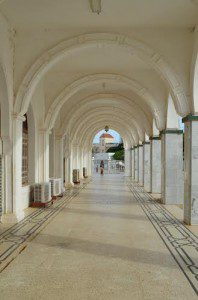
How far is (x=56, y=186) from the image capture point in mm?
13016

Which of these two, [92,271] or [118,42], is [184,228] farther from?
[118,42]

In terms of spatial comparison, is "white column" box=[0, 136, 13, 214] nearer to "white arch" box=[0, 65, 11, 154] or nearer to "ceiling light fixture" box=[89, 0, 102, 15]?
"white arch" box=[0, 65, 11, 154]

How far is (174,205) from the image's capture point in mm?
11375

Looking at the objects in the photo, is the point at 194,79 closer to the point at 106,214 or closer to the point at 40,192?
the point at 106,214

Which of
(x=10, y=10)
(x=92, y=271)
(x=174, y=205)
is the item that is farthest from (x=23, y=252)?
(x=174, y=205)

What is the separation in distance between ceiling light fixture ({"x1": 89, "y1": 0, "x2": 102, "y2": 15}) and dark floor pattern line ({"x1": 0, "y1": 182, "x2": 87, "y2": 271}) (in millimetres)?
4329

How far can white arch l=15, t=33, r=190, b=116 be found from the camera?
8117mm

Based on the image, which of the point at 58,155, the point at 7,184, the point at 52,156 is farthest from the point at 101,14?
the point at 58,155

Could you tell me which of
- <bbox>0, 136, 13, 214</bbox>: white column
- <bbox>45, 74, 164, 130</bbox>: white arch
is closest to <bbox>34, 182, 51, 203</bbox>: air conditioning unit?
<bbox>45, 74, 164, 130</bbox>: white arch

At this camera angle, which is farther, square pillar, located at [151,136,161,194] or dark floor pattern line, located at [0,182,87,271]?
square pillar, located at [151,136,161,194]

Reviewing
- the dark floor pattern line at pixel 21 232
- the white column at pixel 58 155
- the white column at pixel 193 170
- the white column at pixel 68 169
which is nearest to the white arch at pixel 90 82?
the dark floor pattern line at pixel 21 232

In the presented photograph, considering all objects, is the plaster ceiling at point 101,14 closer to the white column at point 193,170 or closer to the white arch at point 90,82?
the white column at point 193,170

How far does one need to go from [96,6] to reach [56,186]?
24.6ft

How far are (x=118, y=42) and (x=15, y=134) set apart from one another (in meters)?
3.04
